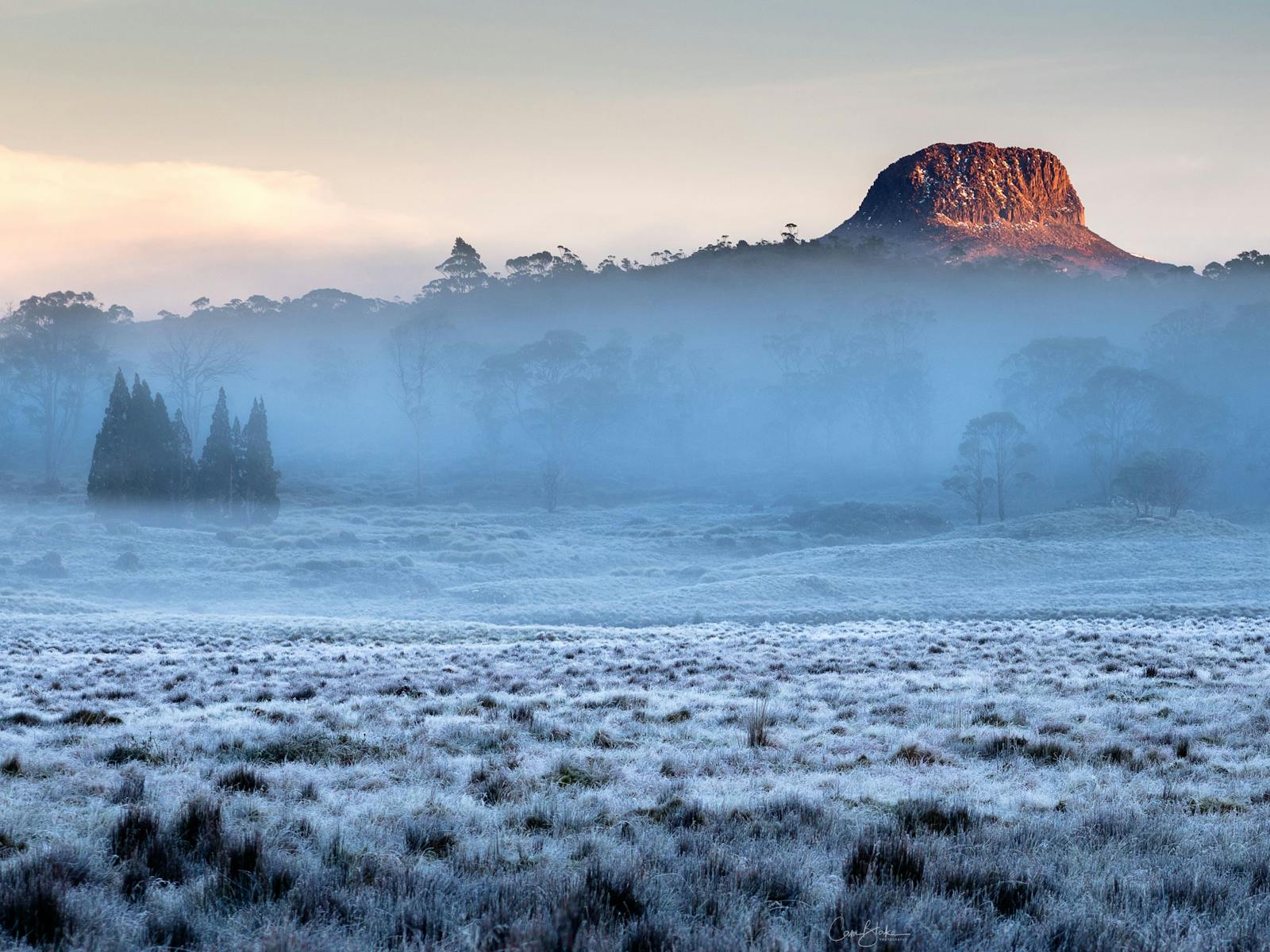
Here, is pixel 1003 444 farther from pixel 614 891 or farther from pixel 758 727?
pixel 614 891

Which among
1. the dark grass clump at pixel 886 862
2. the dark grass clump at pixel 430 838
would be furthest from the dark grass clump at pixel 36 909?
the dark grass clump at pixel 886 862

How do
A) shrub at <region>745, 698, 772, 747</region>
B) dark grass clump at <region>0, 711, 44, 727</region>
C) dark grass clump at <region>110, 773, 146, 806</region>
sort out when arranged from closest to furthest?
dark grass clump at <region>110, 773, 146, 806</region> < shrub at <region>745, 698, 772, 747</region> < dark grass clump at <region>0, 711, 44, 727</region>

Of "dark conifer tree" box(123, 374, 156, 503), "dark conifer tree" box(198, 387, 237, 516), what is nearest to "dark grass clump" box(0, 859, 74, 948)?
"dark conifer tree" box(198, 387, 237, 516)

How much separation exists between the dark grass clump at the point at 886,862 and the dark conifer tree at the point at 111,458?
74.5 m

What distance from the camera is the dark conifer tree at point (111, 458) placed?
6962cm

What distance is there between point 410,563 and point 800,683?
1689 inches

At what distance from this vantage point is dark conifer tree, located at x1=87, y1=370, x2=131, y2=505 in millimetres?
69625

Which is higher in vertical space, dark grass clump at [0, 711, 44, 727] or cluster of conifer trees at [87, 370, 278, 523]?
cluster of conifer trees at [87, 370, 278, 523]

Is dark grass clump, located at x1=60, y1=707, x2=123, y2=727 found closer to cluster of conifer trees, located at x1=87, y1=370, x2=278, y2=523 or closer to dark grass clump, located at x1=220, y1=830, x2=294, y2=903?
dark grass clump, located at x1=220, y1=830, x2=294, y2=903

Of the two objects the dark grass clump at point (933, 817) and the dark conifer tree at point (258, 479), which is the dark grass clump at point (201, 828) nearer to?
the dark grass clump at point (933, 817)

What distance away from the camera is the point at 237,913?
4.64 meters

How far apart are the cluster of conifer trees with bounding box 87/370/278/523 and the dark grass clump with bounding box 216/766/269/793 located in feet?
226

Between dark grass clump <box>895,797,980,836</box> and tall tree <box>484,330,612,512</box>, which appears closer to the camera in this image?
dark grass clump <box>895,797,980,836</box>

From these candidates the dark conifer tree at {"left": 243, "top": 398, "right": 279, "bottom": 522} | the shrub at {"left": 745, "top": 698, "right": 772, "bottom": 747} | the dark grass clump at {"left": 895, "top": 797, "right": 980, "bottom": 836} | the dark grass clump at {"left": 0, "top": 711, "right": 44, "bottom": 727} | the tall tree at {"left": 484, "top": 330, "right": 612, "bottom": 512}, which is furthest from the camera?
the tall tree at {"left": 484, "top": 330, "right": 612, "bottom": 512}
